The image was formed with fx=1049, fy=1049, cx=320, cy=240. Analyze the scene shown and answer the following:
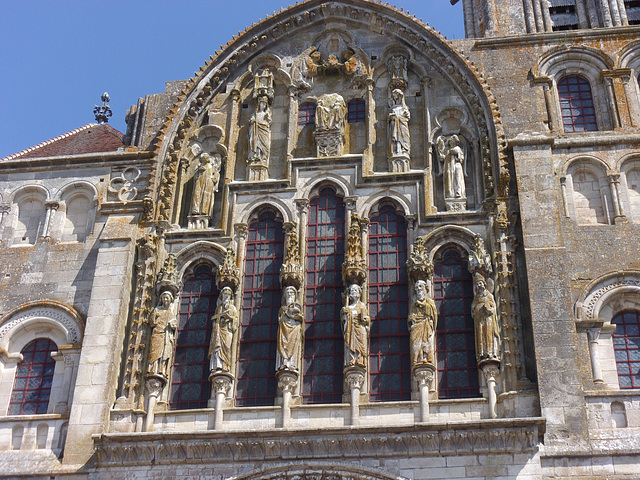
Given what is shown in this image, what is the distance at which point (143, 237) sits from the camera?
2238 cm

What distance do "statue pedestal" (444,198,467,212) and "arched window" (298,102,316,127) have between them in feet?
13.0

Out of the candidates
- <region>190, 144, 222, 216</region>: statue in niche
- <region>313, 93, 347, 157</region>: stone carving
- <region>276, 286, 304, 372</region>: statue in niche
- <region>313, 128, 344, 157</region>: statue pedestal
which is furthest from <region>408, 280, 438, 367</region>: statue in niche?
<region>190, 144, 222, 216</region>: statue in niche

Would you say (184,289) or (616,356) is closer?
(616,356)

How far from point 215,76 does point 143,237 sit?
185 inches

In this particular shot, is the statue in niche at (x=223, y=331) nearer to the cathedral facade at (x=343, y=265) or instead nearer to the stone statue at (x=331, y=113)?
the cathedral facade at (x=343, y=265)

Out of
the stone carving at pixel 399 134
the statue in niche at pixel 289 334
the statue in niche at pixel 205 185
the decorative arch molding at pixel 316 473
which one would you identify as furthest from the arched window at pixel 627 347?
the statue in niche at pixel 205 185

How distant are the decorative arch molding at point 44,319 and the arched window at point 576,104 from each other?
37.9 feet

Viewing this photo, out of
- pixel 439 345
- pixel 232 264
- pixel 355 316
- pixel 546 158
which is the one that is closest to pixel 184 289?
pixel 232 264

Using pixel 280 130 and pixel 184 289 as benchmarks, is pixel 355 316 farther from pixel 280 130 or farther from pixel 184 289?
pixel 280 130

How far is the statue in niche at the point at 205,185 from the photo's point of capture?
22.9m

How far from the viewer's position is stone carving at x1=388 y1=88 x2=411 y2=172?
22859 millimetres

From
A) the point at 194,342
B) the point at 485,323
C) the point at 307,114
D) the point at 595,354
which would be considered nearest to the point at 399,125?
the point at 307,114

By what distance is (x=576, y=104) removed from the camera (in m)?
23.9

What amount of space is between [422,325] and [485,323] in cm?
120
